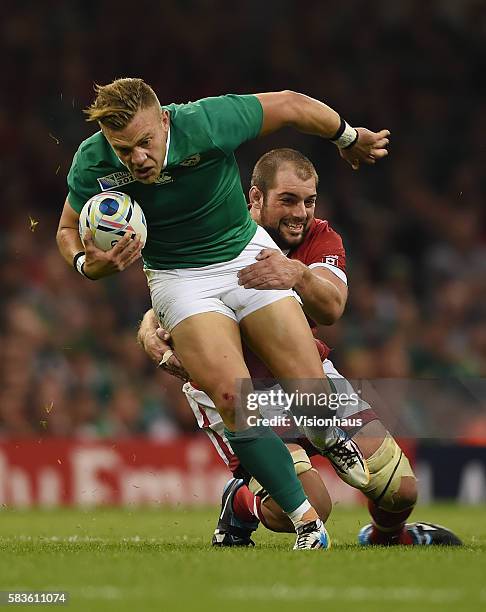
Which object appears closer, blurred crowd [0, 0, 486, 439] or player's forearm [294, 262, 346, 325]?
player's forearm [294, 262, 346, 325]

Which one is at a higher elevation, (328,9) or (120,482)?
(328,9)

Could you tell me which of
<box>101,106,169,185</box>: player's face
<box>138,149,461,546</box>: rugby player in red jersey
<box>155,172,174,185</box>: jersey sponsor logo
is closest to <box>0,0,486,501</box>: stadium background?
<box>138,149,461,546</box>: rugby player in red jersey

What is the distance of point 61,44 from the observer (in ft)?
51.1

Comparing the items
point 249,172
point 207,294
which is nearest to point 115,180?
point 207,294

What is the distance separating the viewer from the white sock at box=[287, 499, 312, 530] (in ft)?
19.2

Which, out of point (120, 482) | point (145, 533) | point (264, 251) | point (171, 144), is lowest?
point (120, 482)

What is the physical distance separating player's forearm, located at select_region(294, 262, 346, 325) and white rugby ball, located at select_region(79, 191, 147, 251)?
0.78m

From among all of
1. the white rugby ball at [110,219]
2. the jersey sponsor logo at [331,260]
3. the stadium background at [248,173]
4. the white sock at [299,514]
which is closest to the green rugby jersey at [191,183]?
the white rugby ball at [110,219]

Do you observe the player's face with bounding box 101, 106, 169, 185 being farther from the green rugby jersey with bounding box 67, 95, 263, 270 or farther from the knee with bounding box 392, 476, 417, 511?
the knee with bounding box 392, 476, 417, 511

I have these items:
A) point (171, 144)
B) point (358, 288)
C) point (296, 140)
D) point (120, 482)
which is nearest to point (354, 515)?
point (120, 482)

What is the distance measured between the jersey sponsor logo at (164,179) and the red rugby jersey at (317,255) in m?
1.01

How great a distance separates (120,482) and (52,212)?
3.76m

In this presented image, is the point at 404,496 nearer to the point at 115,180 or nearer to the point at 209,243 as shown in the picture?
the point at 209,243

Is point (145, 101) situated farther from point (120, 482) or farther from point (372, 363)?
point (372, 363)
